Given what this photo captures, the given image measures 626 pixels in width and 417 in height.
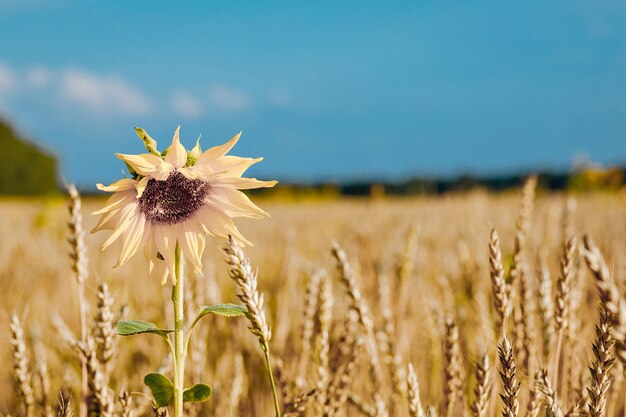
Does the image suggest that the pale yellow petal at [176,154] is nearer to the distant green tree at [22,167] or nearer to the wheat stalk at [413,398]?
the wheat stalk at [413,398]

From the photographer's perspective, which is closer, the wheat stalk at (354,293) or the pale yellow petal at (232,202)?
the pale yellow petal at (232,202)

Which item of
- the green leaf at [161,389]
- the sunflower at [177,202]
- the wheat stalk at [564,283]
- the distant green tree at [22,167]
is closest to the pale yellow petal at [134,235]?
the sunflower at [177,202]

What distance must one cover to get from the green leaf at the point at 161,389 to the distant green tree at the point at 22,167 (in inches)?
1777

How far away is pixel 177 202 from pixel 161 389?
0.33m

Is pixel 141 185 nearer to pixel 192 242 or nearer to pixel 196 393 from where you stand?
pixel 192 242

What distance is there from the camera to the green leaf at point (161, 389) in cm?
104

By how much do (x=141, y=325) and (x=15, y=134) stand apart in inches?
1938

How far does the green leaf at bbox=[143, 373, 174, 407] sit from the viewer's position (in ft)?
3.42

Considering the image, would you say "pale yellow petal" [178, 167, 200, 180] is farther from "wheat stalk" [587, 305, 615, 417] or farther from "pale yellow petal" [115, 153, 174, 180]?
"wheat stalk" [587, 305, 615, 417]

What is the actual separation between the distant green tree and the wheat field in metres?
42.1

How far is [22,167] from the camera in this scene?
4350cm

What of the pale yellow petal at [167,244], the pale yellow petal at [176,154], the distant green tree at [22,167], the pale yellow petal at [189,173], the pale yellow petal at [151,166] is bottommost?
the pale yellow petal at [167,244]

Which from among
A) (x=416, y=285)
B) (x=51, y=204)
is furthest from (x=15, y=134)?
(x=416, y=285)

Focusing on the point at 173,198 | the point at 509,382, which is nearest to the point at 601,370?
the point at 509,382
